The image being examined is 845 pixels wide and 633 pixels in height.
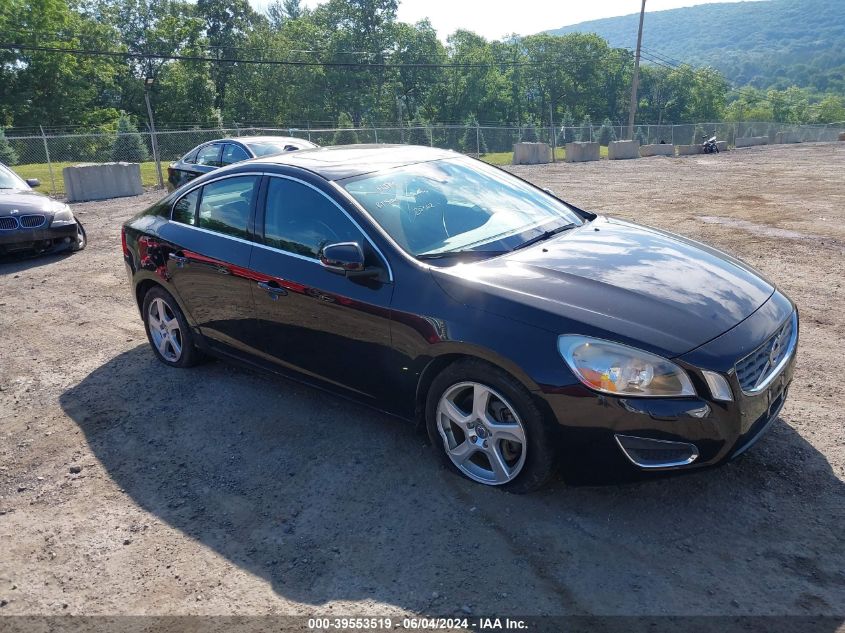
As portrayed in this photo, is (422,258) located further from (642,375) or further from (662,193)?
(662,193)

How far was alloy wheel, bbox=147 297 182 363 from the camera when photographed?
527 centimetres

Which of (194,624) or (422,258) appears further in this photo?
(422,258)

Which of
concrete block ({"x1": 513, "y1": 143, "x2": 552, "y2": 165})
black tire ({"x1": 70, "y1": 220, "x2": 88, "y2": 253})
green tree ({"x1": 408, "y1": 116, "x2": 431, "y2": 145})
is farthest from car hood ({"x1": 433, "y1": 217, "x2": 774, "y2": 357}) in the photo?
green tree ({"x1": 408, "y1": 116, "x2": 431, "y2": 145})

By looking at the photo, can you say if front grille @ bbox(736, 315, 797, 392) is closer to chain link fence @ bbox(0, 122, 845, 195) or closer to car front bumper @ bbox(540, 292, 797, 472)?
car front bumper @ bbox(540, 292, 797, 472)

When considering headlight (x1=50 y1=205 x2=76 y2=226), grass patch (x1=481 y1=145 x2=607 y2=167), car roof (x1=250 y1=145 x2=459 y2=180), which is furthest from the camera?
grass patch (x1=481 y1=145 x2=607 y2=167)

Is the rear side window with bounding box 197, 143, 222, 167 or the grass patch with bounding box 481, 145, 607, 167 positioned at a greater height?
the rear side window with bounding box 197, 143, 222, 167

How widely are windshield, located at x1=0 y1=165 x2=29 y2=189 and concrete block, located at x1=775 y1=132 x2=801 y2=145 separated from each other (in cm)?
6318

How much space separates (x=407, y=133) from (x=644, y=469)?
104ft

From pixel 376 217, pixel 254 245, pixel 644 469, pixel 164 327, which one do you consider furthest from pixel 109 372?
pixel 644 469

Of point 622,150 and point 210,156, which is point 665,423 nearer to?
point 210,156

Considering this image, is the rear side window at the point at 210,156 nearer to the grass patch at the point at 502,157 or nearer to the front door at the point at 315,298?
the front door at the point at 315,298

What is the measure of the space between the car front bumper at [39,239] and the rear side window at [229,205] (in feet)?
20.4

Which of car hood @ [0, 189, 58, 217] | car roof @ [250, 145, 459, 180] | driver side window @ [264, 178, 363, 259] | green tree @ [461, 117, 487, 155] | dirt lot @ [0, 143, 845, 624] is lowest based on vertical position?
green tree @ [461, 117, 487, 155]

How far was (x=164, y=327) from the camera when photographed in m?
5.37
